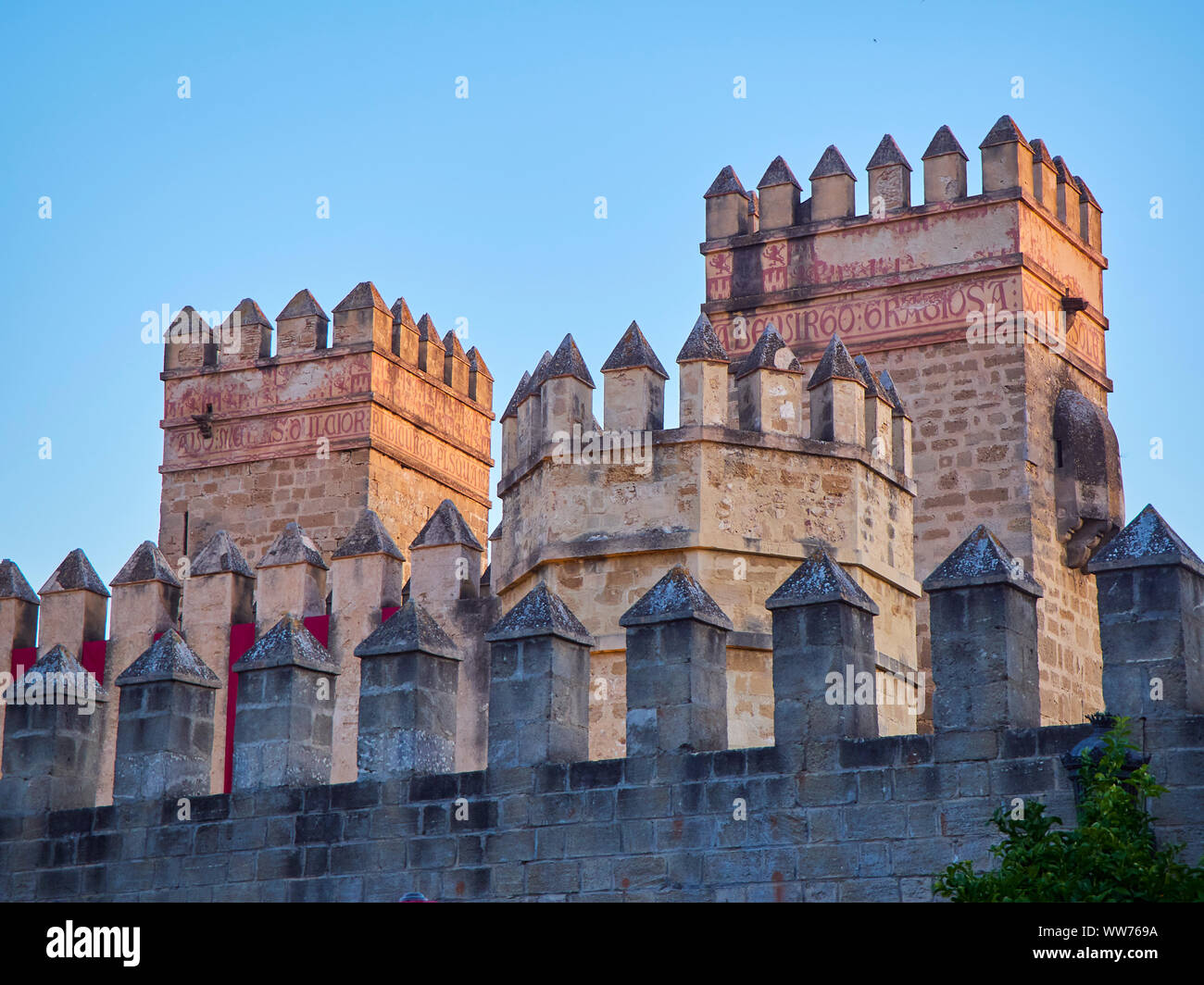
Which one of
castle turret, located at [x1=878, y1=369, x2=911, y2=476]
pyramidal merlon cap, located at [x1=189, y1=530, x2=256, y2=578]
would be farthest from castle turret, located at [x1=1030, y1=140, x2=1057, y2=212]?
pyramidal merlon cap, located at [x1=189, y1=530, x2=256, y2=578]

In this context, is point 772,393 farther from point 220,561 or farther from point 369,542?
point 220,561

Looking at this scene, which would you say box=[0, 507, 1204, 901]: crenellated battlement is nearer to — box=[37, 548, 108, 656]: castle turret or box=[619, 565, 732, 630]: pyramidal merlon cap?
box=[619, 565, 732, 630]: pyramidal merlon cap

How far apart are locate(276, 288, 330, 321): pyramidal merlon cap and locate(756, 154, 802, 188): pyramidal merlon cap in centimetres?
529

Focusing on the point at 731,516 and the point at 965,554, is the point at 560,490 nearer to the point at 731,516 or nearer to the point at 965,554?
the point at 731,516

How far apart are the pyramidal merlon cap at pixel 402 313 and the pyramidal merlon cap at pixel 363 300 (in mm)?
290

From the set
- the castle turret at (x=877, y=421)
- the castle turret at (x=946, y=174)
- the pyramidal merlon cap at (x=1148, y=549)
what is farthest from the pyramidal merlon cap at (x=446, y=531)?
the castle turret at (x=946, y=174)

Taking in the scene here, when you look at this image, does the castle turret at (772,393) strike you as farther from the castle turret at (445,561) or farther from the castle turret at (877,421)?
the castle turret at (445,561)

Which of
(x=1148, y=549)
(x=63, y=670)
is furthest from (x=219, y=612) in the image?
(x=1148, y=549)

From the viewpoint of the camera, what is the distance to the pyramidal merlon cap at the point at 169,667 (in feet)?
46.4

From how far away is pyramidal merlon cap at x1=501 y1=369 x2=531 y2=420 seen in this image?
15.8 metres

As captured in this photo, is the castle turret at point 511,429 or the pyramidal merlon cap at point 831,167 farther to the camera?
the pyramidal merlon cap at point 831,167

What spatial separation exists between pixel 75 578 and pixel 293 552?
7.53 ft
